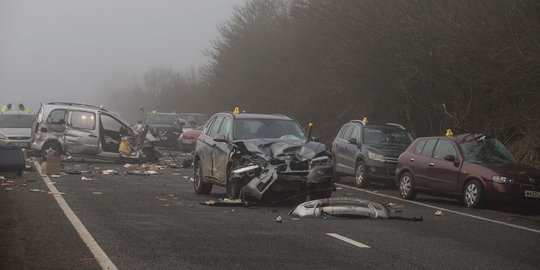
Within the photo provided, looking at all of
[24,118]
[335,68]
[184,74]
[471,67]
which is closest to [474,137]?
[471,67]

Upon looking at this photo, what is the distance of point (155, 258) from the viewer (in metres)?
9.43

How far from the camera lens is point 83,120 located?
29.5 metres

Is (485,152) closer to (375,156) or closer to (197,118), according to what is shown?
(375,156)

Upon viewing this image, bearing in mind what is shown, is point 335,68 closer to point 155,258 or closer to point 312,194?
point 312,194

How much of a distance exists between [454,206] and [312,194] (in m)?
3.51

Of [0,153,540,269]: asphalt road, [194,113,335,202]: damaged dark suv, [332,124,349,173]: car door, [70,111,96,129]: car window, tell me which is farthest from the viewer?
[70,111,96,129]: car window

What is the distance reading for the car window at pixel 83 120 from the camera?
29.4 meters

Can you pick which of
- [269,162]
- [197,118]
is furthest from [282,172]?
[197,118]

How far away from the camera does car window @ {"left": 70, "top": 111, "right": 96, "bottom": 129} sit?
29.4 m

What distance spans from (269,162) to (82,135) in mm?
14863

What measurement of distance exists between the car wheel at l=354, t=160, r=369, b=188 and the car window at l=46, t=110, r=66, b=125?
36.5 feet

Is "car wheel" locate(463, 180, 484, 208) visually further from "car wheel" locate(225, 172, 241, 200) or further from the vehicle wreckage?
"car wheel" locate(225, 172, 241, 200)

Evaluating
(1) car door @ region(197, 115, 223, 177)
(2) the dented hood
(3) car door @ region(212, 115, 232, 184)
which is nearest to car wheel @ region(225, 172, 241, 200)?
(3) car door @ region(212, 115, 232, 184)

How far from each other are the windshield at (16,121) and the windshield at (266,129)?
763 inches
